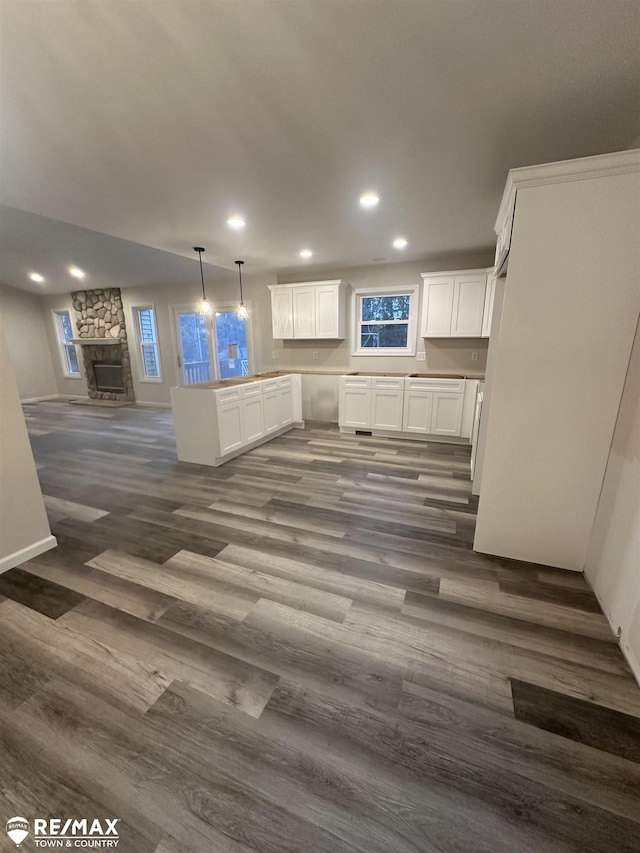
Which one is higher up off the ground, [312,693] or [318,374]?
[318,374]

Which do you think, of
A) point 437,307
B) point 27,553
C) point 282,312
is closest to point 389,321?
point 437,307

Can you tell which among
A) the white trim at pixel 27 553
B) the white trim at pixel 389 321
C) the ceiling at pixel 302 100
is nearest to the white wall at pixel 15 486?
the white trim at pixel 27 553

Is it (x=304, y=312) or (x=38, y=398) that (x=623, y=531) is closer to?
(x=304, y=312)

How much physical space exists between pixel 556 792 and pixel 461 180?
344 centimetres

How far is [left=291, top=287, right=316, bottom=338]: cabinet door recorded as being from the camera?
214 inches

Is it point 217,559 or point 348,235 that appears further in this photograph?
point 348,235

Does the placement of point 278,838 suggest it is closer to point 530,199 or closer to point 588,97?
point 530,199

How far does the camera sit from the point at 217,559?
232 cm

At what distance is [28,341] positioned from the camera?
8.54m

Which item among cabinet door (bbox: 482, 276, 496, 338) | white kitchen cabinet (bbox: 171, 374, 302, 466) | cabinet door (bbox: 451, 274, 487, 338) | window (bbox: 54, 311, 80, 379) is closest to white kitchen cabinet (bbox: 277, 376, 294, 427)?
white kitchen cabinet (bbox: 171, 374, 302, 466)

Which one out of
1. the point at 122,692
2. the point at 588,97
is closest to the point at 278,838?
the point at 122,692

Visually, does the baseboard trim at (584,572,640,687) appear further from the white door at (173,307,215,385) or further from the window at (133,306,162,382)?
the window at (133,306,162,382)

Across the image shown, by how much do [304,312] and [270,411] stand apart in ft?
5.91

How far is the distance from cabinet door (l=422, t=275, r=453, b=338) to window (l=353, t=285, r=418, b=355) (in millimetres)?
407
